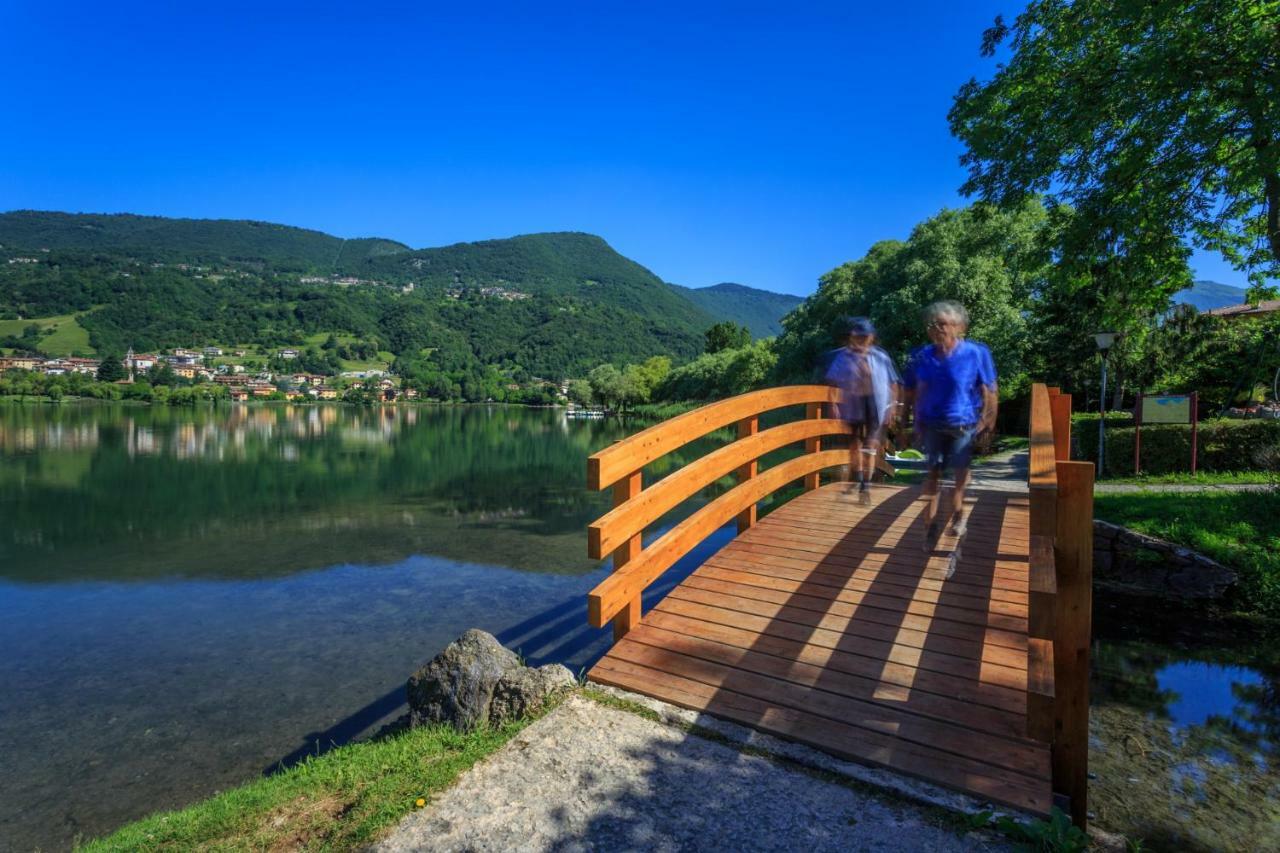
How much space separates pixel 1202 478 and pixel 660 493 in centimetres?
1149

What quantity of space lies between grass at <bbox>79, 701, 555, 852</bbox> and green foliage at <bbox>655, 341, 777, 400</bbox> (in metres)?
39.6

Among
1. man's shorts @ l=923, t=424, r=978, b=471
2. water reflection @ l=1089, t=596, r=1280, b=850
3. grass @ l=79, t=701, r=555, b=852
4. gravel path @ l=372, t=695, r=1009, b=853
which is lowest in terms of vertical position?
water reflection @ l=1089, t=596, r=1280, b=850

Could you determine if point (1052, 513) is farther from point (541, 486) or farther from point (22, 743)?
point (541, 486)

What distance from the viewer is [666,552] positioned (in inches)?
188

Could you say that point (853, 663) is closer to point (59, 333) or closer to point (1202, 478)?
point (1202, 478)

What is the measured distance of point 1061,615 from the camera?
271cm

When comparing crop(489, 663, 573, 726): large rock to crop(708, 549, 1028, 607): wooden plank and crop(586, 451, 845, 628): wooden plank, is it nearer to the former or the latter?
crop(586, 451, 845, 628): wooden plank

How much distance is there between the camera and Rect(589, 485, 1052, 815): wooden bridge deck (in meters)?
3.07

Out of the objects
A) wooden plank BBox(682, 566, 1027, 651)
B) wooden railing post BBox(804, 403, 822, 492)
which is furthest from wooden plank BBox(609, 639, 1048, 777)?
wooden railing post BBox(804, 403, 822, 492)

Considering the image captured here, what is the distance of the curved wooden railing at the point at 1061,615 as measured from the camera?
259 cm

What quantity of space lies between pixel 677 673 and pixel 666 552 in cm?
106

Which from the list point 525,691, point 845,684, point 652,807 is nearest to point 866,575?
point 845,684

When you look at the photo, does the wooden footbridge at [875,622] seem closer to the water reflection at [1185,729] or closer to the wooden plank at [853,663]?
the wooden plank at [853,663]

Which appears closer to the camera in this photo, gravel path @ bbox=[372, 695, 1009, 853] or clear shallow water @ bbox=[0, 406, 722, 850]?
gravel path @ bbox=[372, 695, 1009, 853]
